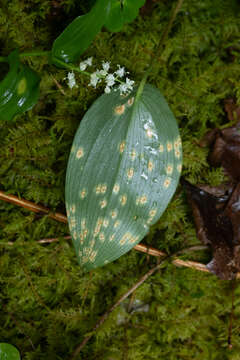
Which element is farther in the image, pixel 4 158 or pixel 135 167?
pixel 4 158

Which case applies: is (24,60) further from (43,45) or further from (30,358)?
(30,358)

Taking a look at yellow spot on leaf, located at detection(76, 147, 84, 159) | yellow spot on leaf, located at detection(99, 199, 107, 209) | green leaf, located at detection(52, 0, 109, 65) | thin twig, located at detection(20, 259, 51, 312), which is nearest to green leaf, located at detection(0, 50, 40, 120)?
green leaf, located at detection(52, 0, 109, 65)

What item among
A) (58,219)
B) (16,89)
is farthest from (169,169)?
(16,89)

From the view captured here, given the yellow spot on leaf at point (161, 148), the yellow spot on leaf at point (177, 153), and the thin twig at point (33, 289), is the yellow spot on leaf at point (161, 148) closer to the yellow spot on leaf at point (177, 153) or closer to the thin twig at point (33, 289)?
the yellow spot on leaf at point (177, 153)

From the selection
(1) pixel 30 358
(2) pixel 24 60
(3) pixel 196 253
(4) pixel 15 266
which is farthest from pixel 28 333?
(2) pixel 24 60

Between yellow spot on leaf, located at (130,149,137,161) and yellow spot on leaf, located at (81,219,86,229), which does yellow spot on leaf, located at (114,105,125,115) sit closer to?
yellow spot on leaf, located at (130,149,137,161)

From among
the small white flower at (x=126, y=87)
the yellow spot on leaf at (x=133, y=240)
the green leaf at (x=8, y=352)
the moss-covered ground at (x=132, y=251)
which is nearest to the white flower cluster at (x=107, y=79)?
the small white flower at (x=126, y=87)
